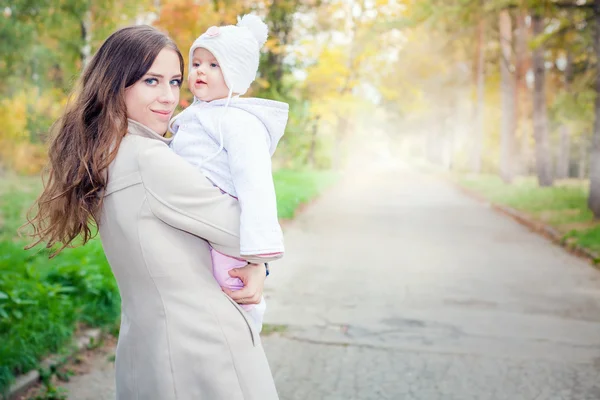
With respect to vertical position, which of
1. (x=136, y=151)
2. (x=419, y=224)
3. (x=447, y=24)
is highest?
(x=447, y=24)

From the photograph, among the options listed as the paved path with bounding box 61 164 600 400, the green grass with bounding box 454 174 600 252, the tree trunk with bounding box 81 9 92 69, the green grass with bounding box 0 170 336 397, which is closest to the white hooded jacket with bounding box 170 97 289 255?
the green grass with bounding box 0 170 336 397

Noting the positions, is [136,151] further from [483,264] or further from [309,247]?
[309,247]

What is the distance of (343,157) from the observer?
41.8 meters

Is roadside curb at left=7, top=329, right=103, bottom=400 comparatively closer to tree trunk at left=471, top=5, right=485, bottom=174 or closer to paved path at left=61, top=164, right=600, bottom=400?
paved path at left=61, top=164, right=600, bottom=400

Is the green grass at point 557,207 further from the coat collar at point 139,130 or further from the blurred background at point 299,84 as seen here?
the coat collar at point 139,130

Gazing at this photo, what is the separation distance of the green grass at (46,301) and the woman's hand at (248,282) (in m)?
1.81

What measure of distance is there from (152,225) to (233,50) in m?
0.65

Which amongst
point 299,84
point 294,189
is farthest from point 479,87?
point 294,189

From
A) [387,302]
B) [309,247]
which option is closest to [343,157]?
[309,247]

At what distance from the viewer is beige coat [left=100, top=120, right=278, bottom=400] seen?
1771mm

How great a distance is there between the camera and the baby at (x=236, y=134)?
179 cm

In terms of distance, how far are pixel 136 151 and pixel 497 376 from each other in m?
3.91

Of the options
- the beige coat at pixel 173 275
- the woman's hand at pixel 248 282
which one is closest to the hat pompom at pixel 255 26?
the beige coat at pixel 173 275

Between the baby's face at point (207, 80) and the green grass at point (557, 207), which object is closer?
the baby's face at point (207, 80)
